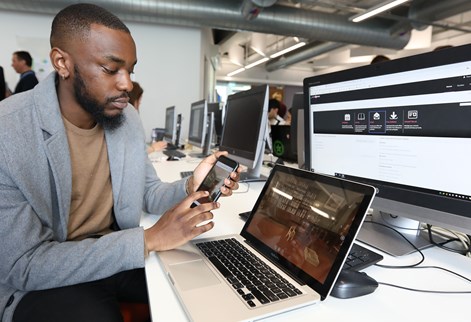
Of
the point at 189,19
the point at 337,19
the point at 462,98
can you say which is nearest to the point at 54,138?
the point at 462,98

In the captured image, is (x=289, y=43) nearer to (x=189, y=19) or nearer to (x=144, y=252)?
(x=189, y=19)

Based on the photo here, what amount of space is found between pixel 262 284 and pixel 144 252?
304 millimetres

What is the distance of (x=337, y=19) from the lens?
16.9 ft

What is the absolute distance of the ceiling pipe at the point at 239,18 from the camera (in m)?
3.96

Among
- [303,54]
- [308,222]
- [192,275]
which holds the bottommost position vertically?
[192,275]

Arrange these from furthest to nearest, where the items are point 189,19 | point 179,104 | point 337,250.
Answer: point 179,104
point 189,19
point 337,250

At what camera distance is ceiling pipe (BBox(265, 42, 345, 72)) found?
730 centimetres

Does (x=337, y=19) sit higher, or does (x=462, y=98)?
(x=337, y=19)

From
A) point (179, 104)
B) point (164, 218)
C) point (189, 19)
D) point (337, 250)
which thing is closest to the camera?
point (337, 250)

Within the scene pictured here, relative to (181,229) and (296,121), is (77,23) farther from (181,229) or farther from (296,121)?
(296,121)

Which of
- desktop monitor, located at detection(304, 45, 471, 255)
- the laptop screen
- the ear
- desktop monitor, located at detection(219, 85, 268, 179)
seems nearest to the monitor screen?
desktop monitor, located at detection(219, 85, 268, 179)

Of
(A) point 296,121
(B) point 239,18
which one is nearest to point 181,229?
(A) point 296,121

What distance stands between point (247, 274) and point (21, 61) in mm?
4750

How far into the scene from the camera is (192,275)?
2.10 ft
